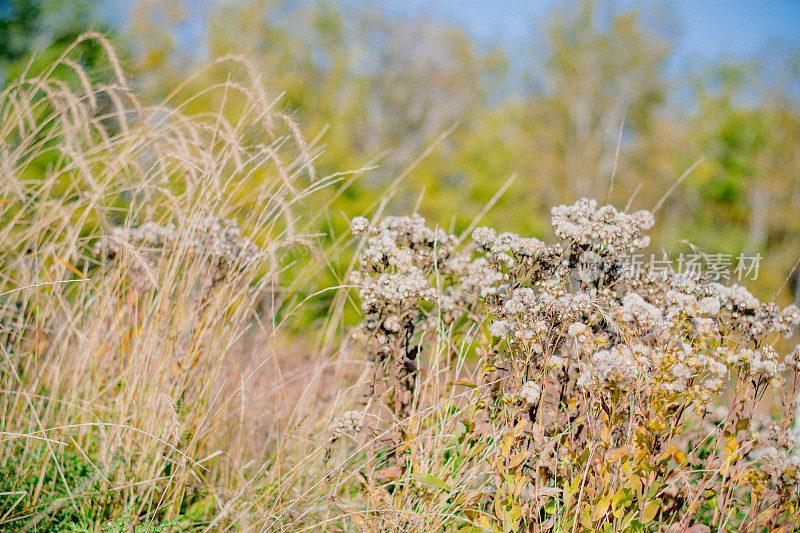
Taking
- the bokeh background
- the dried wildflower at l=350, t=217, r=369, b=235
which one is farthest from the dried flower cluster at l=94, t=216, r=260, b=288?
the bokeh background

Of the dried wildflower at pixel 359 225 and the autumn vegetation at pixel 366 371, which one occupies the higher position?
the dried wildflower at pixel 359 225

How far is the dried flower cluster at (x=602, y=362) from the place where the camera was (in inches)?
53.4

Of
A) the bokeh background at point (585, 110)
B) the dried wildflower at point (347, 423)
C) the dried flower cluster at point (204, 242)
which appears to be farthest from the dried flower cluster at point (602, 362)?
the bokeh background at point (585, 110)

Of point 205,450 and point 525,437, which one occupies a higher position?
point 525,437

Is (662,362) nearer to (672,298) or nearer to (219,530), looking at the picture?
(672,298)

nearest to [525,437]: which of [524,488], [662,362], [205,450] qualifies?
[524,488]

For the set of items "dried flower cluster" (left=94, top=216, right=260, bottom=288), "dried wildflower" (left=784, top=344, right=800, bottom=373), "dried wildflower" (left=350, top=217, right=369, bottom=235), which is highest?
"dried wildflower" (left=350, top=217, right=369, bottom=235)

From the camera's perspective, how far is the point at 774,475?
132 centimetres

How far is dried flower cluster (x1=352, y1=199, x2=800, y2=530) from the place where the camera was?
1.36 m

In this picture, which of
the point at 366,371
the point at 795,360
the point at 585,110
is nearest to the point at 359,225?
the point at 366,371

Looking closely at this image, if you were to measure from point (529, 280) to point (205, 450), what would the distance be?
1311 mm

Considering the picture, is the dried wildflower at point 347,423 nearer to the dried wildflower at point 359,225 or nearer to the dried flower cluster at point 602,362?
the dried flower cluster at point 602,362

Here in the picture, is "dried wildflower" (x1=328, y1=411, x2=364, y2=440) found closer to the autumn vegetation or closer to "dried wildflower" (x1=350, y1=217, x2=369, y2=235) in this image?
the autumn vegetation

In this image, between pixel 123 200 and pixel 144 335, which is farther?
pixel 123 200
